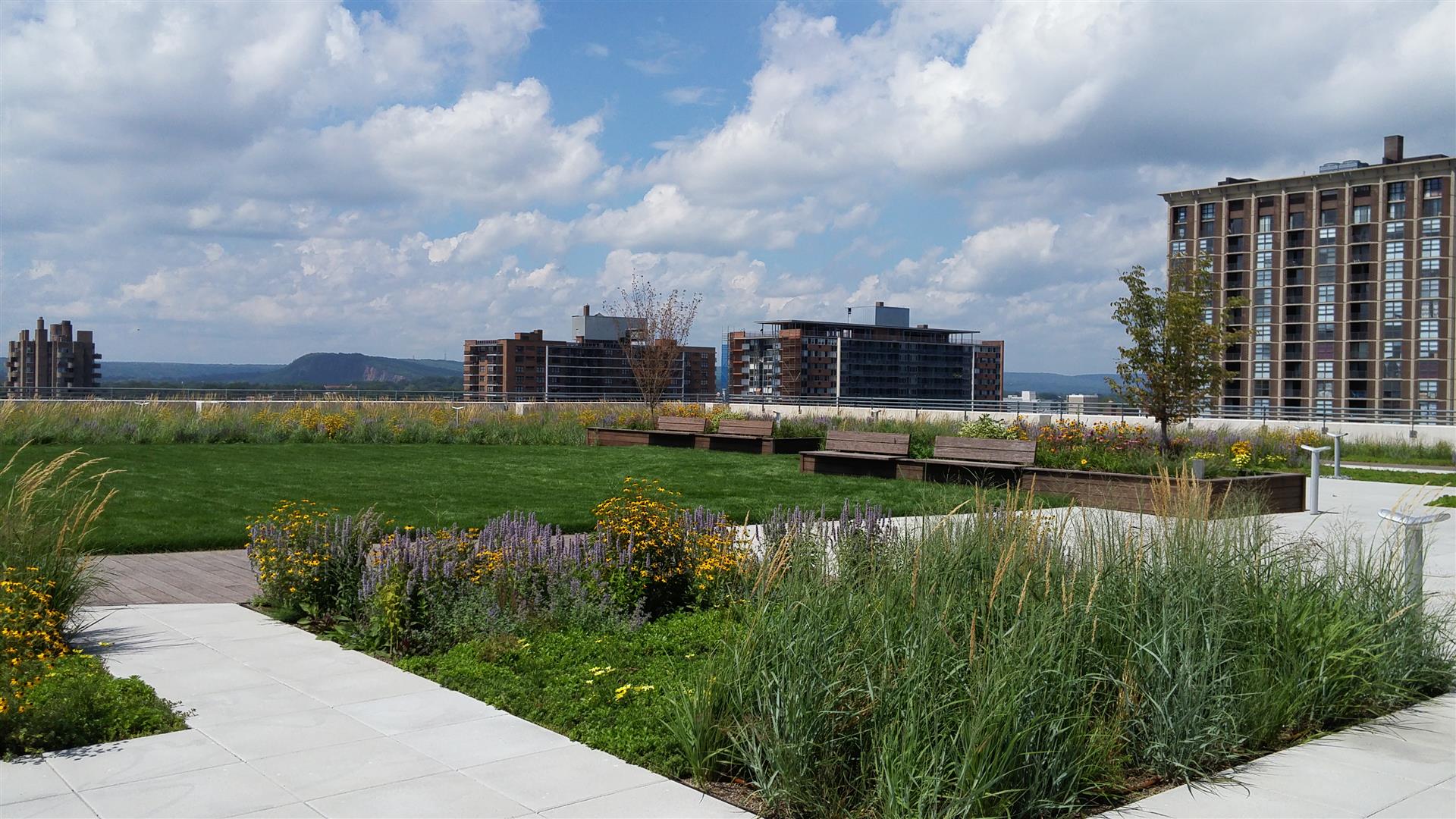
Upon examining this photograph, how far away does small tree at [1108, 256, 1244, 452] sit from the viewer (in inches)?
625

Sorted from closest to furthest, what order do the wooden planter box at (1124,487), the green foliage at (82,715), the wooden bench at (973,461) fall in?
1. the green foliage at (82,715)
2. the wooden planter box at (1124,487)
3. the wooden bench at (973,461)

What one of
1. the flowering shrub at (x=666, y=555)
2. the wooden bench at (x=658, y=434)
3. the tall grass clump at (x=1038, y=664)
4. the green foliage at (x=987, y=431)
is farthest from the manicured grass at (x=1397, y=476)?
the flowering shrub at (x=666, y=555)

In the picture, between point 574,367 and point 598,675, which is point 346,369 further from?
point 598,675

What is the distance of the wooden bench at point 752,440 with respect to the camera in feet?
64.4

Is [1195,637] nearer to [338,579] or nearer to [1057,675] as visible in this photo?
[1057,675]

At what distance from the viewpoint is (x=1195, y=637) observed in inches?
178

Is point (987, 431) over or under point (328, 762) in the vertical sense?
Result: over

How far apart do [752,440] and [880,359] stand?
9101 centimetres

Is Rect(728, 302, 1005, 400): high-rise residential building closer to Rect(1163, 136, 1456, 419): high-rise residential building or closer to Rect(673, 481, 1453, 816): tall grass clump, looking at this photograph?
Rect(1163, 136, 1456, 419): high-rise residential building

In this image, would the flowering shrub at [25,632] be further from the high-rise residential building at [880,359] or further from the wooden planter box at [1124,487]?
the high-rise residential building at [880,359]

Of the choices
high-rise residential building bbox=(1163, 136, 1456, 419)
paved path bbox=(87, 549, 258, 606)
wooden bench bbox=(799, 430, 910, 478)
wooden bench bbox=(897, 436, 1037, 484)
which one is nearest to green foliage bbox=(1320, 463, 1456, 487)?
wooden bench bbox=(897, 436, 1037, 484)

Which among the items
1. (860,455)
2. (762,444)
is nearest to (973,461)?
(860,455)

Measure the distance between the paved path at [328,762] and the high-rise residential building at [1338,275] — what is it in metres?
98.8

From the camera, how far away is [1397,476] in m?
17.8
